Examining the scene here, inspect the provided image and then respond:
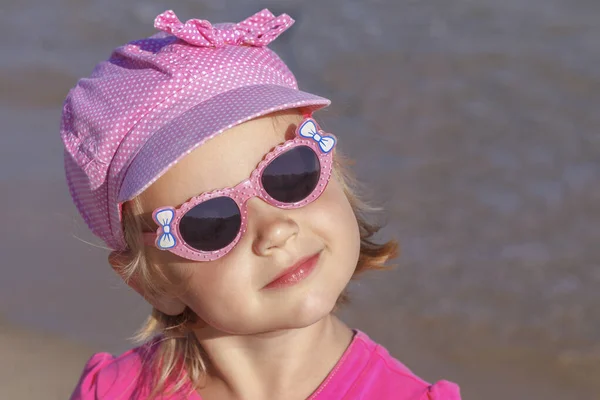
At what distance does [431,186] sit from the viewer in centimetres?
475

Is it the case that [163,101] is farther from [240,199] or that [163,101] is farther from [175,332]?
[175,332]

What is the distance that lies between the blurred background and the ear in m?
1.18

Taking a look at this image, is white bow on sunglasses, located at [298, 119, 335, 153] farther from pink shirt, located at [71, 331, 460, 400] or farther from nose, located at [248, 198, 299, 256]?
pink shirt, located at [71, 331, 460, 400]

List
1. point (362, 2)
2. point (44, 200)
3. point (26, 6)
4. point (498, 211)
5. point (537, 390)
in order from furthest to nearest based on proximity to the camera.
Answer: point (26, 6), point (362, 2), point (44, 200), point (498, 211), point (537, 390)

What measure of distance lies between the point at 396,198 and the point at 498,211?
492 mm

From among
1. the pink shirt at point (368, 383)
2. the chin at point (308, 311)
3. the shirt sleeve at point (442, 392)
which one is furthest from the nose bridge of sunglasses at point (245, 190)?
the shirt sleeve at point (442, 392)

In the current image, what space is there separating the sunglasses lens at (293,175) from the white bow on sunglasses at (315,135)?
0.03 metres

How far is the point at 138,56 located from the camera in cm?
256

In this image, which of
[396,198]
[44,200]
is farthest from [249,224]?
[44,200]

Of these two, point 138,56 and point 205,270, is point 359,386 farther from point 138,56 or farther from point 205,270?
point 138,56

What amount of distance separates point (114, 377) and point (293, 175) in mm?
997

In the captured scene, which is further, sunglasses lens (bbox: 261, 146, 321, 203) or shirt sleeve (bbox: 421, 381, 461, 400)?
shirt sleeve (bbox: 421, 381, 461, 400)

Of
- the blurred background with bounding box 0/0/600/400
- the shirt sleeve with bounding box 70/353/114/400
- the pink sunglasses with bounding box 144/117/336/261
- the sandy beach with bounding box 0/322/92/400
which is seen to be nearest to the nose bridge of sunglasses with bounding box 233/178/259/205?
the pink sunglasses with bounding box 144/117/336/261

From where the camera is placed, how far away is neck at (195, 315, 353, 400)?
8.94 ft
